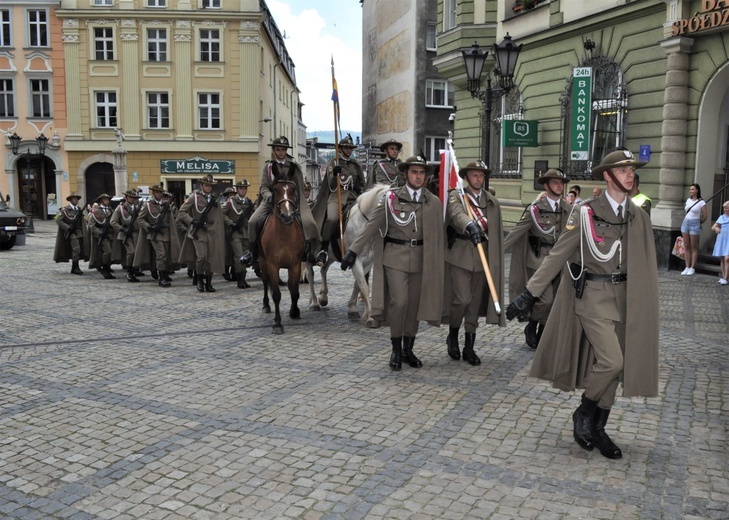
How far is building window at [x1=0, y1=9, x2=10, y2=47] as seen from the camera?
1633 inches

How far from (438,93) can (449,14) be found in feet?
55.1

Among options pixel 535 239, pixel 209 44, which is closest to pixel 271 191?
pixel 535 239

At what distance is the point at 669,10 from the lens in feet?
50.7

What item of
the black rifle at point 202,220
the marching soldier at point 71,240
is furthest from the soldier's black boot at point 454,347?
the marching soldier at point 71,240

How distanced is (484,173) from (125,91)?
3695cm

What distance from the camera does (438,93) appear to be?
41.9 m

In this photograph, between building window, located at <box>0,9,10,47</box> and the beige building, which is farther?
building window, located at <box>0,9,10,47</box>

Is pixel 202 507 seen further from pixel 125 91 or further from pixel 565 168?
pixel 125 91

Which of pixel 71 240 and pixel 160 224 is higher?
pixel 160 224

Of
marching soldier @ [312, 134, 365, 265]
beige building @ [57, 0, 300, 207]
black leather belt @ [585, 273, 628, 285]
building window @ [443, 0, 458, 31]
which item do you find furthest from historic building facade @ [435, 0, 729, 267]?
beige building @ [57, 0, 300, 207]

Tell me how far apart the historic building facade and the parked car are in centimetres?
1525

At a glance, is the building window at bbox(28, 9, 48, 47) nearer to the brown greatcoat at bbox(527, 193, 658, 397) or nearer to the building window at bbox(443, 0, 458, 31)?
the building window at bbox(443, 0, 458, 31)

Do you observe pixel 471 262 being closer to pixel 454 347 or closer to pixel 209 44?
pixel 454 347

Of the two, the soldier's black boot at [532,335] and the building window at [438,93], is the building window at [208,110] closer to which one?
the building window at [438,93]
